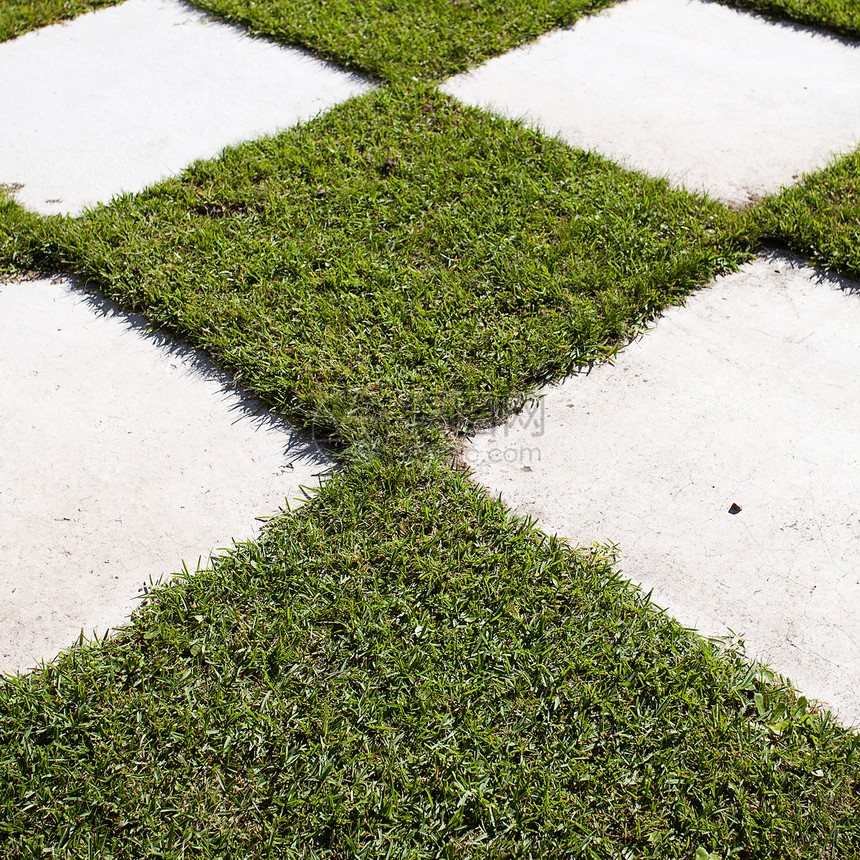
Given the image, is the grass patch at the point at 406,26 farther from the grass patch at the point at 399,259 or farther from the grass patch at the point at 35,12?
the grass patch at the point at 35,12

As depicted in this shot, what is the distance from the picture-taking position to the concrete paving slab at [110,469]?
2.46 m

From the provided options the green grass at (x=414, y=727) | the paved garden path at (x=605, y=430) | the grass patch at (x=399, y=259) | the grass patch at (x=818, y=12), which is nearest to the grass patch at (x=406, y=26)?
the paved garden path at (x=605, y=430)

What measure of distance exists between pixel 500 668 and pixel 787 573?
0.93 meters

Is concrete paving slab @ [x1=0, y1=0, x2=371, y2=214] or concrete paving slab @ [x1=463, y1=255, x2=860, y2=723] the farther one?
concrete paving slab @ [x1=0, y1=0, x2=371, y2=214]

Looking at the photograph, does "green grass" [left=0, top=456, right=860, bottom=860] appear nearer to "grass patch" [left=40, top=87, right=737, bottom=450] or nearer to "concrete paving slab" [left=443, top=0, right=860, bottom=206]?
"grass patch" [left=40, top=87, right=737, bottom=450]

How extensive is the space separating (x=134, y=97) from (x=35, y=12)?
5.05 feet

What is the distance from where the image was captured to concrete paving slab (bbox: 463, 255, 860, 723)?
2340 mm

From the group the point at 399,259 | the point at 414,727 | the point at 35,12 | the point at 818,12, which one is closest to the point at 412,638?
the point at 414,727

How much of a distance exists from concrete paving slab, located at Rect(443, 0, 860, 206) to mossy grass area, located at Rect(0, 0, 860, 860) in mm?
446

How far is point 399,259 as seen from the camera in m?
3.49

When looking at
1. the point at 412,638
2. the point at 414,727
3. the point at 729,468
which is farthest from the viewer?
the point at 729,468

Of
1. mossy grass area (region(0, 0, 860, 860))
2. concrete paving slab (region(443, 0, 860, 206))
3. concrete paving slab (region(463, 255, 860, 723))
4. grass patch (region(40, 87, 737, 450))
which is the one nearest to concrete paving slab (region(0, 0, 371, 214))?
grass patch (region(40, 87, 737, 450))

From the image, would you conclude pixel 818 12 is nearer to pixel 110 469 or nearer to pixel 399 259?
pixel 399 259

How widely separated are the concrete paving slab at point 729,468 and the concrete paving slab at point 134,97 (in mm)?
2503
